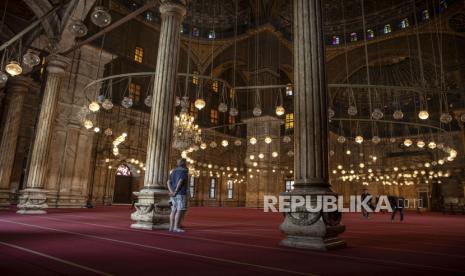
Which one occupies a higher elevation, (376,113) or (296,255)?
(376,113)

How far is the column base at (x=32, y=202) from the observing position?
28.2 ft

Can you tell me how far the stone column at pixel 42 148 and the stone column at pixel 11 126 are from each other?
3.07m

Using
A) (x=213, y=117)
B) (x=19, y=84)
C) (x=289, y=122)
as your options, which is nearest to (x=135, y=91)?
(x=213, y=117)

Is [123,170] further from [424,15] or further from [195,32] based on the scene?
[424,15]

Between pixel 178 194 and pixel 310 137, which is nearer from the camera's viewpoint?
pixel 310 137

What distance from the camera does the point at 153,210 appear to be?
18.3 ft

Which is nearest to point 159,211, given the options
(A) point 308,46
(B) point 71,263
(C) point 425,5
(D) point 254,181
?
(B) point 71,263

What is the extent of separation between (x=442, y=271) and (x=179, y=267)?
2.29m

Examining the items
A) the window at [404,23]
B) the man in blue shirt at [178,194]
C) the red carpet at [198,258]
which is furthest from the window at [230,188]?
the red carpet at [198,258]

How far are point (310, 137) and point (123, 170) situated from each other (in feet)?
53.6

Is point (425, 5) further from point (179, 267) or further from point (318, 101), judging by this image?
point (179, 267)

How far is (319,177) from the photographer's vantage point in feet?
13.2

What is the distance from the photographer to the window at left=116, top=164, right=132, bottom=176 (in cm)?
1833

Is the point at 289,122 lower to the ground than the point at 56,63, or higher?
higher
